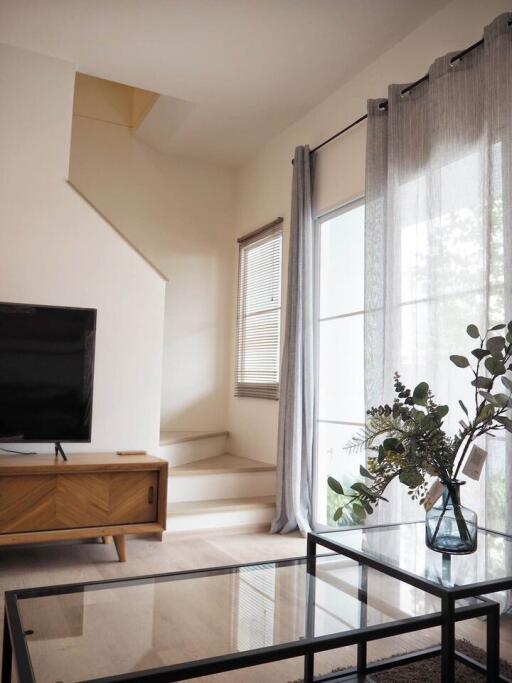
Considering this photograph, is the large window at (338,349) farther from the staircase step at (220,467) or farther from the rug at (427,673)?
the rug at (427,673)

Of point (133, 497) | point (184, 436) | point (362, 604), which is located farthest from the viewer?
point (184, 436)

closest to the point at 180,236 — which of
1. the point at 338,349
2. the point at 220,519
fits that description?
the point at 338,349

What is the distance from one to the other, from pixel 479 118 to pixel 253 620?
252 cm

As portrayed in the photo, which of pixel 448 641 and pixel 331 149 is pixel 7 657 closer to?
pixel 448 641

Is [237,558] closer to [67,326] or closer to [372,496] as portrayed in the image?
[67,326]

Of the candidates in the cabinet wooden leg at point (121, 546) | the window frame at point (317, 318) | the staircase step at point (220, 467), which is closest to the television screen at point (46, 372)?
→ the cabinet wooden leg at point (121, 546)

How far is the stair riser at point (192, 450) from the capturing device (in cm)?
466

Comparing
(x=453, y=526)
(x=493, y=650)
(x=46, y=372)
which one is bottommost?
(x=493, y=650)

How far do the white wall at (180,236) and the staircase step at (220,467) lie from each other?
0.60m

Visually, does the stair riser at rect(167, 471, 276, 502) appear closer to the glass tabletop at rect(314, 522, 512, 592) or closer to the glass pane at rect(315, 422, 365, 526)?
the glass pane at rect(315, 422, 365, 526)

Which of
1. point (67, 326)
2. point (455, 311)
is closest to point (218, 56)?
point (67, 326)

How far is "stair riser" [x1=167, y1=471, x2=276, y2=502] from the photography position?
14.1 feet

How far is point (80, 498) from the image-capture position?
131 inches

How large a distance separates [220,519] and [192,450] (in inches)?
37.4
